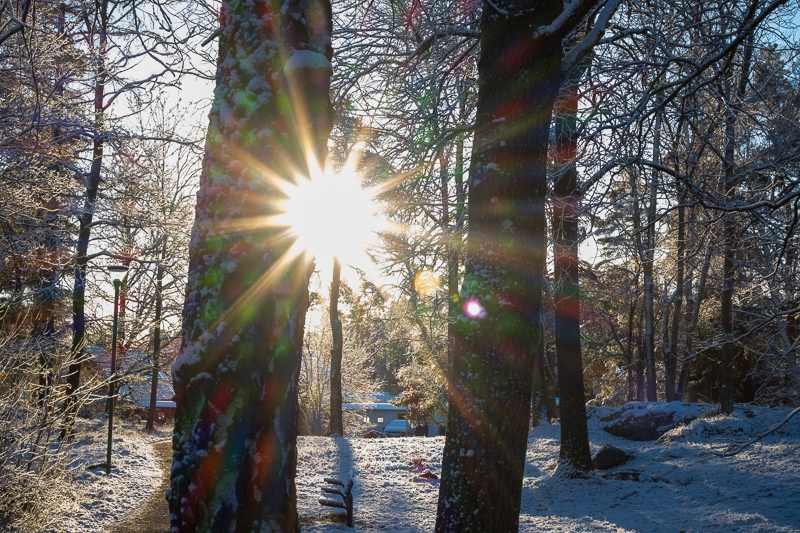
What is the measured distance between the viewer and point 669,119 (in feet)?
20.8

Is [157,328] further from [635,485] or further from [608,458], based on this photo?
[635,485]

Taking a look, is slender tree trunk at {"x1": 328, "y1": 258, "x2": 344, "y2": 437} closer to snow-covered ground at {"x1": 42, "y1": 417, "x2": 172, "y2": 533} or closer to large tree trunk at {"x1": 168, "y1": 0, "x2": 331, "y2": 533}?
snow-covered ground at {"x1": 42, "y1": 417, "x2": 172, "y2": 533}

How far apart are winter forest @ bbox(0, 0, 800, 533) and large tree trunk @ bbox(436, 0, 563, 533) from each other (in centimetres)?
2

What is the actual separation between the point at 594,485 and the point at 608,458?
1433 mm

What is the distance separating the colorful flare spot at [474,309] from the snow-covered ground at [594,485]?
3.37 m

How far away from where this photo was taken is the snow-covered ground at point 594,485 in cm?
671

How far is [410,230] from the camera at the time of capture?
27.2 feet

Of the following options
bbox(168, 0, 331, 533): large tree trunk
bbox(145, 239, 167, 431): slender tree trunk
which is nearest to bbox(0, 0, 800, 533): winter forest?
bbox(168, 0, 331, 533): large tree trunk

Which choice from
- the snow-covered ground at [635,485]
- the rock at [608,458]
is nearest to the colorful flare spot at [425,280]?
the snow-covered ground at [635,485]

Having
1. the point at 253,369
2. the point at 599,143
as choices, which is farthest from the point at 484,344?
the point at 599,143

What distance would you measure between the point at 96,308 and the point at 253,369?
15.4 metres

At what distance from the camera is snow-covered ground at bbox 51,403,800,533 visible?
671cm

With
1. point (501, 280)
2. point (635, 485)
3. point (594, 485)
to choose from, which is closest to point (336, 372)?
point (594, 485)

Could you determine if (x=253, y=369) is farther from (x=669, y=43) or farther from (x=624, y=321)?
(x=624, y=321)
